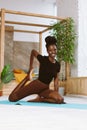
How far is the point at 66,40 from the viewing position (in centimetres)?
705

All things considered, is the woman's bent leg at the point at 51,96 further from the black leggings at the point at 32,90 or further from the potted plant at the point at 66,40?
the potted plant at the point at 66,40

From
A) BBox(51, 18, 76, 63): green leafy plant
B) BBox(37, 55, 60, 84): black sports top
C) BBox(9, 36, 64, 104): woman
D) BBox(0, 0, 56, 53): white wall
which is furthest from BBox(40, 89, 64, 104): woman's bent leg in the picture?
BBox(0, 0, 56, 53): white wall

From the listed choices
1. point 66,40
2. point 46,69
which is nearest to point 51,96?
point 46,69

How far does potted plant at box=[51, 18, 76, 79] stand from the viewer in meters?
7.02

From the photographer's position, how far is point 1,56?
20.6 feet

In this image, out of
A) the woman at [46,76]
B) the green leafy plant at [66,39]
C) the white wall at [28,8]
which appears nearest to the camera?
the woman at [46,76]

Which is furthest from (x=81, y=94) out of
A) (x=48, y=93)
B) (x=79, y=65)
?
(x=48, y=93)

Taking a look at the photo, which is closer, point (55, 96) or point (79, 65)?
point (55, 96)

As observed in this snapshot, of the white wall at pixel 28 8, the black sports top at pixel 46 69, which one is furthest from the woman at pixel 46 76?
the white wall at pixel 28 8

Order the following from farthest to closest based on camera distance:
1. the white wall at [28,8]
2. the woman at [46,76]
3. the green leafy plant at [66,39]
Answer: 1. the white wall at [28,8]
2. the green leafy plant at [66,39]
3. the woman at [46,76]

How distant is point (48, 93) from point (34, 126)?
2.29 m

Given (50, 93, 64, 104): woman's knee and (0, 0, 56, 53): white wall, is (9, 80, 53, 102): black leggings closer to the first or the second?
(50, 93, 64, 104): woman's knee

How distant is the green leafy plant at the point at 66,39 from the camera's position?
7.01 metres

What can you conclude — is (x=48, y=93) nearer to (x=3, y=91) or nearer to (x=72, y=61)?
(x=3, y=91)
